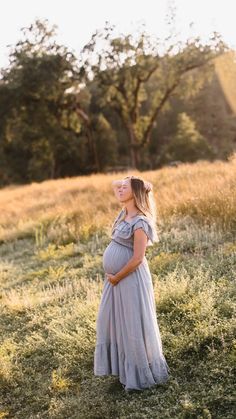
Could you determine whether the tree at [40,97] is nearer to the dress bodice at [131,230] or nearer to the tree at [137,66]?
the tree at [137,66]

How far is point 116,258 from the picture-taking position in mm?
4391

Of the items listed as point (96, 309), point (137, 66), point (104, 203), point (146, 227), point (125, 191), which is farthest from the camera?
point (137, 66)

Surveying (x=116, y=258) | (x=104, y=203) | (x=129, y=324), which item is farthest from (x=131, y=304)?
(x=104, y=203)

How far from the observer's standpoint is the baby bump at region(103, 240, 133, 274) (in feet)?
14.4

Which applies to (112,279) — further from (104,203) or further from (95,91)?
(95,91)

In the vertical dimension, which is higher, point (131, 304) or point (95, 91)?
point (95, 91)

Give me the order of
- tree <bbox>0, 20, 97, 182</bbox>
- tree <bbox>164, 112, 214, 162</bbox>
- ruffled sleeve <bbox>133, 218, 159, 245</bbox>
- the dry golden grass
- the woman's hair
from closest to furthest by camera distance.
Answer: ruffled sleeve <bbox>133, 218, 159, 245</bbox>, the woman's hair, the dry golden grass, tree <bbox>0, 20, 97, 182</bbox>, tree <bbox>164, 112, 214, 162</bbox>

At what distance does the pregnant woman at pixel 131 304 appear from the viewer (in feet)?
14.2

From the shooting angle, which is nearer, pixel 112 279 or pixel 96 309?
pixel 112 279

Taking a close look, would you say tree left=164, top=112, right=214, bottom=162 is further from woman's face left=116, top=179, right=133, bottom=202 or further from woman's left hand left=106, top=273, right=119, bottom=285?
woman's left hand left=106, top=273, right=119, bottom=285

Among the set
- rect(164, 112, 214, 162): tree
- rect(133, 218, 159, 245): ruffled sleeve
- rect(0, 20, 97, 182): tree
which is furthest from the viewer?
rect(164, 112, 214, 162): tree

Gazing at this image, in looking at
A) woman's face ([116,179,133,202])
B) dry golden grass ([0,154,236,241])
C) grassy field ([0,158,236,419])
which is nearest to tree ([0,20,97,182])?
dry golden grass ([0,154,236,241])

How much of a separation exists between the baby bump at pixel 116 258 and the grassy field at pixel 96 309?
1.09m

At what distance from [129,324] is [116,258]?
1.80 feet
